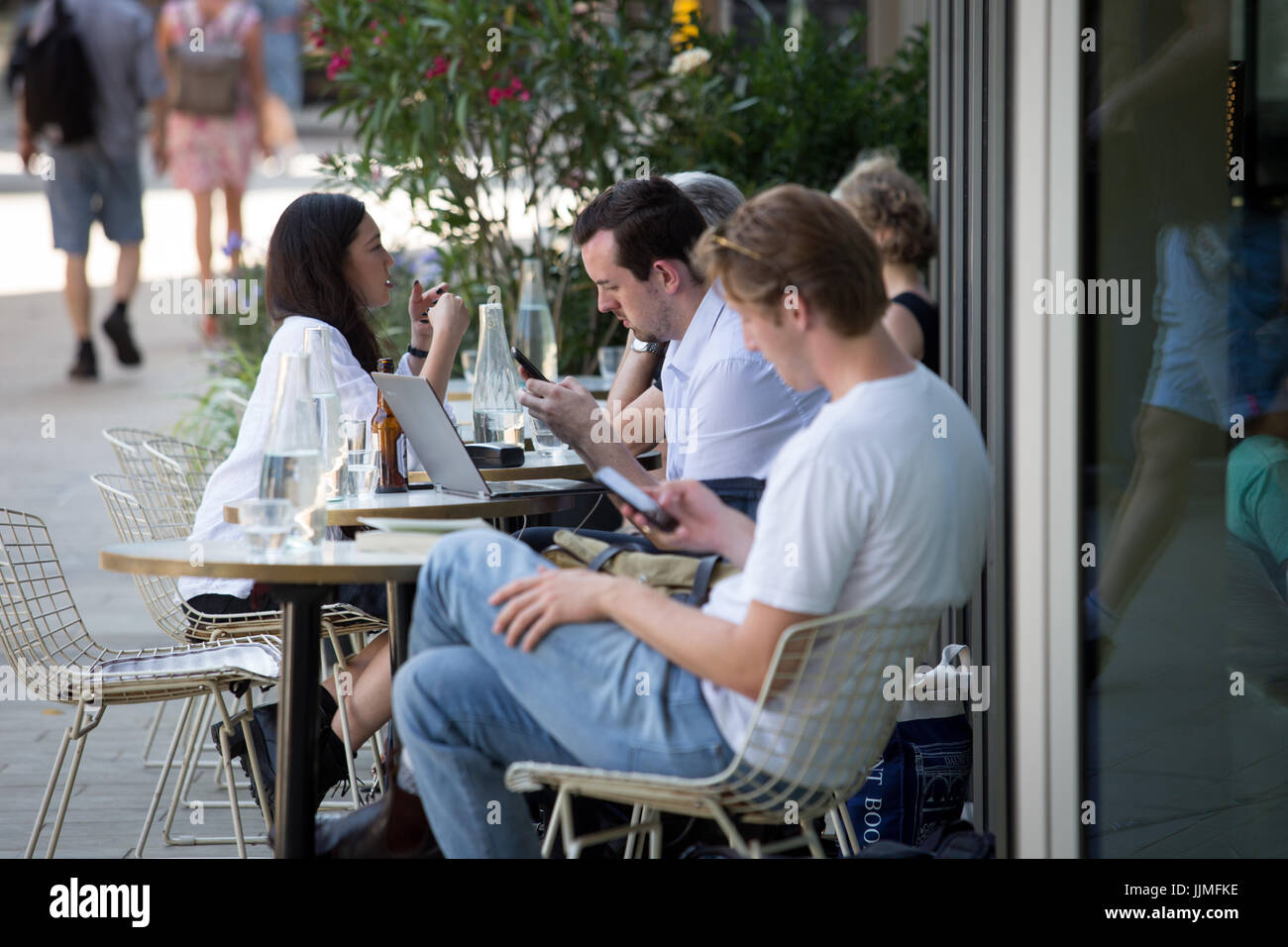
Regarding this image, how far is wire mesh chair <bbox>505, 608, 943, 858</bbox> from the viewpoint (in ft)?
7.57

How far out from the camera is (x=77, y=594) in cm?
582

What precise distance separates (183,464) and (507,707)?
2.17 meters

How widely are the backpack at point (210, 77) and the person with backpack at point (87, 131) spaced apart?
770mm

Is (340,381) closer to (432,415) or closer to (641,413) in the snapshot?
(432,415)

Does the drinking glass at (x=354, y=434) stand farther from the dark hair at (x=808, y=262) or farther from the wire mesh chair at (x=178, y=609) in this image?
the dark hair at (x=808, y=262)

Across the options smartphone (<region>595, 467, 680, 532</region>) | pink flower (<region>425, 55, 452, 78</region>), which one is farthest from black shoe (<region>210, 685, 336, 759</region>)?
pink flower (<region>425, 55, 452, 78</region>)

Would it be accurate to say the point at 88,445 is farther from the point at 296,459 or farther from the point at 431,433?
the point at 296,459

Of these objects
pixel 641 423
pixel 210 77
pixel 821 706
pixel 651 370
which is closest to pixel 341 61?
pixel 651 370

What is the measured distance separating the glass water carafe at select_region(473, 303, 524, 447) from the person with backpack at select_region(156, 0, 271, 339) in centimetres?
684

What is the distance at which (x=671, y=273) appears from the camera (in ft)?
11.6

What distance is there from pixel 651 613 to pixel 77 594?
4.05 metres

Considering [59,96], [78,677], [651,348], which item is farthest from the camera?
[59,96]

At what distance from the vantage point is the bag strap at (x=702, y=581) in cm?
261

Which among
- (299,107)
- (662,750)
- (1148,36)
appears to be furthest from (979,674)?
(299,107)
